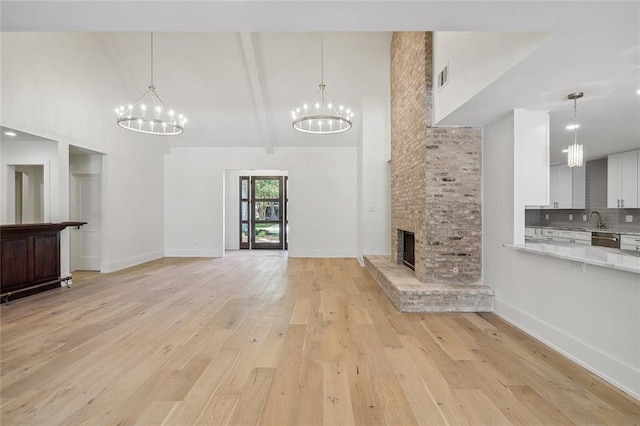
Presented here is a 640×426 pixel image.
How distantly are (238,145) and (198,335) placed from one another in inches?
255

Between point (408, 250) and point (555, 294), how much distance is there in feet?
8.73

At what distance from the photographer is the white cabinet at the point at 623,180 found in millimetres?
5465

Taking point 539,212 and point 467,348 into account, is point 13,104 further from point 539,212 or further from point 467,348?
point 539,212

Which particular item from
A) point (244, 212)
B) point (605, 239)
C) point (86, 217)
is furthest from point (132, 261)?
point (605, 239)

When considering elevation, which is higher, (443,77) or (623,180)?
(443,77)

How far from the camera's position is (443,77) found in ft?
12.6

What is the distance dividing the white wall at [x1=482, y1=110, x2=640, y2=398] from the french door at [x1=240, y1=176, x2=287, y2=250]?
7.69 metres

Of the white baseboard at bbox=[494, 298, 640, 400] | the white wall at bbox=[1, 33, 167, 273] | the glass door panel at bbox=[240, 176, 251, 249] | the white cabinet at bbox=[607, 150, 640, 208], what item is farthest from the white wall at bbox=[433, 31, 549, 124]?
the glass door panel at bbox=[240, 176, 251, 249]

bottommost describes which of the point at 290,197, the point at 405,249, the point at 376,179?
the point at 405,249

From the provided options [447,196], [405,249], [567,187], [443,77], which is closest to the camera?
[443,77]

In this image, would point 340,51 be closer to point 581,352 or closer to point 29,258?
point 581,352

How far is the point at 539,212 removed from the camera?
324 inches

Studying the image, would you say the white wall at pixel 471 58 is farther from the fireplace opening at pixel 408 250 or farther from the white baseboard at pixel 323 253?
the white baseboard at pixel 323 253

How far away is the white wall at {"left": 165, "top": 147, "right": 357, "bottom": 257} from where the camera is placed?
8.77m
